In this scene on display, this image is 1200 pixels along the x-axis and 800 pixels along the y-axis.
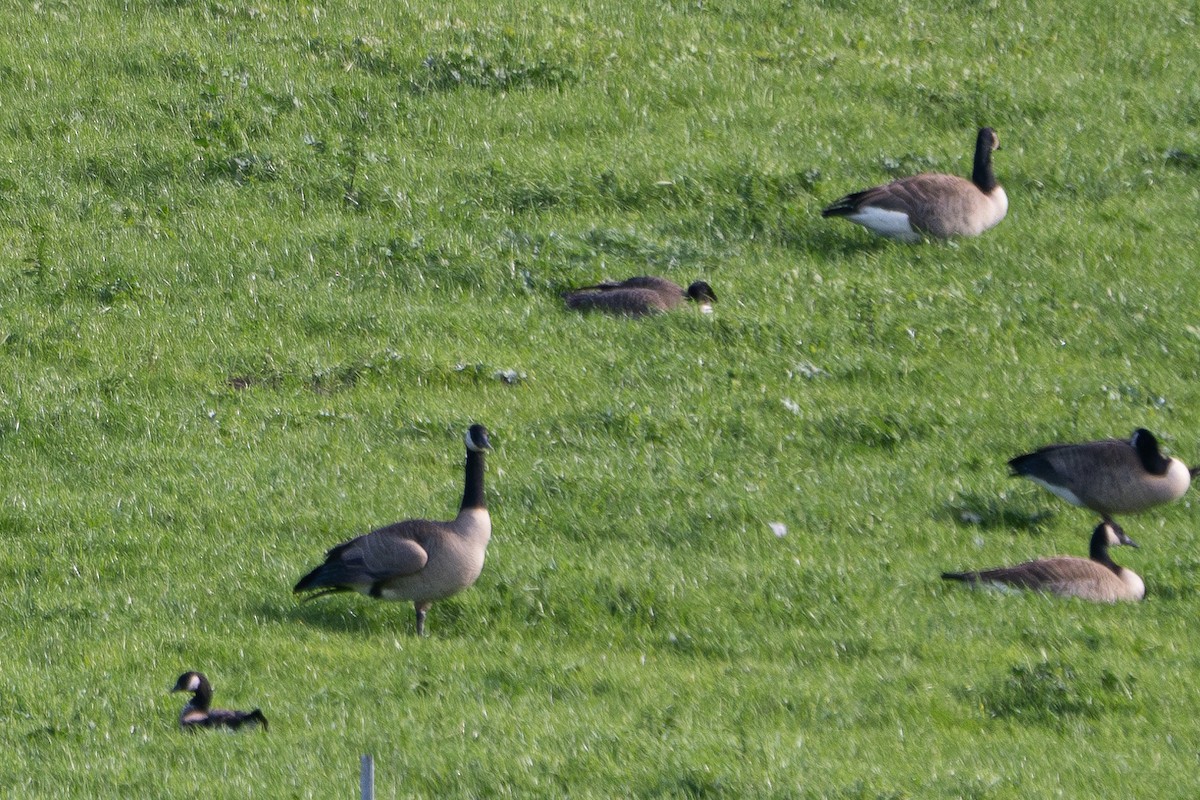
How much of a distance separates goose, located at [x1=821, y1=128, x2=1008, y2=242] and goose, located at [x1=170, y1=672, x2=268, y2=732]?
1127 centimetres

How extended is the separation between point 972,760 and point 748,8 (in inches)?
723

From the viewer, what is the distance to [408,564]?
10.9m

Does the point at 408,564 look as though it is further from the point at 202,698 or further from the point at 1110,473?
the point at 1110,473

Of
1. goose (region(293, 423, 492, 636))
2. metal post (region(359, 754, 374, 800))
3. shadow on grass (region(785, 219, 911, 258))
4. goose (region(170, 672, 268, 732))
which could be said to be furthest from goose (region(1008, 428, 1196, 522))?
metal post (region(359, 754, 374, 800))

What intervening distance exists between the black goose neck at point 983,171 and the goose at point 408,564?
10353mm

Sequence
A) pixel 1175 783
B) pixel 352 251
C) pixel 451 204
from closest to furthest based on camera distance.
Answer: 1. pixel 1175 783
2. pixel 352 251
3. pixel 451 204

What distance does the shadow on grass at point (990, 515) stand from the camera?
1350cm

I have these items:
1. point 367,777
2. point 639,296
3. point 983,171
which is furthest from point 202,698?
point 983,171

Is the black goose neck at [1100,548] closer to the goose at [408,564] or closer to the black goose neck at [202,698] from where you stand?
the goose at [408,564]

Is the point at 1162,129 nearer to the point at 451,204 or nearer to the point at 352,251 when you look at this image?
the point at 451,204

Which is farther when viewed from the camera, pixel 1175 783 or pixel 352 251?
pixel 352 251

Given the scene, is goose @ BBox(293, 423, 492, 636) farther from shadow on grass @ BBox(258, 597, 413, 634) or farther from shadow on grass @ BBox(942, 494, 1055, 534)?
shadow on grass @ BBox(942, 494, 1055, 534)

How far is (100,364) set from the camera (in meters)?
15.8

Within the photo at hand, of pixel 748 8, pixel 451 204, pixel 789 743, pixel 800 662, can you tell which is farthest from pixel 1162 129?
pixel 789 743
